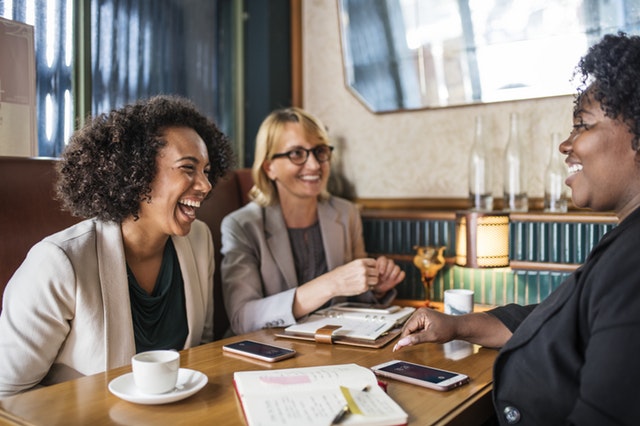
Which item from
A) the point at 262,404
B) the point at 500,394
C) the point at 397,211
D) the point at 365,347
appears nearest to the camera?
the point at 262,404

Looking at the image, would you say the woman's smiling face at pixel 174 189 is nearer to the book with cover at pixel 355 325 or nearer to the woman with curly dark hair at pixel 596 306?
the book with cover at pixel 355 325

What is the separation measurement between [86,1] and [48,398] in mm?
1903

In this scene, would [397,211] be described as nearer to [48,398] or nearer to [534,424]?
[534,424]

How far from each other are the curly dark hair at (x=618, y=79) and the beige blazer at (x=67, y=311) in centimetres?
136

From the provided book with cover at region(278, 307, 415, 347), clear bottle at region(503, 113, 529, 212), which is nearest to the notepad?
book with cover at region(278, 307, 415, 347)

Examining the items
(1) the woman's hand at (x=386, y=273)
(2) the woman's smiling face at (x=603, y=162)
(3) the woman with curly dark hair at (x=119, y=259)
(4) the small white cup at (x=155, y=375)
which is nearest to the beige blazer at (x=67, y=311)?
(3) the woman with curly dark hair at (x=119, y=259)

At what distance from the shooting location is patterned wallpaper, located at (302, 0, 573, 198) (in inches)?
107

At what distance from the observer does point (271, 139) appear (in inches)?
97.7

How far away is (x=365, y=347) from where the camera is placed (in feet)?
5.24

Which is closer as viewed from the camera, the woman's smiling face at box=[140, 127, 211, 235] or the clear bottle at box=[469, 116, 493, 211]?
the woman's smiling face at box=[140, 127, 211, 235]

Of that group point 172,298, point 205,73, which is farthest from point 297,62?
point 172,298

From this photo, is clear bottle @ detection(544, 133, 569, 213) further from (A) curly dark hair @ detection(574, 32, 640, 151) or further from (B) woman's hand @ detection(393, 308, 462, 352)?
(A) curly dark hair @ detection(574, 32, 640, 151)

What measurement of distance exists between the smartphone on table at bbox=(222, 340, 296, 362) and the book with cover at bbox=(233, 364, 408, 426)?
0.38ft

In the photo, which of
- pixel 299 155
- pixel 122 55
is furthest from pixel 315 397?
pixel 122 55
